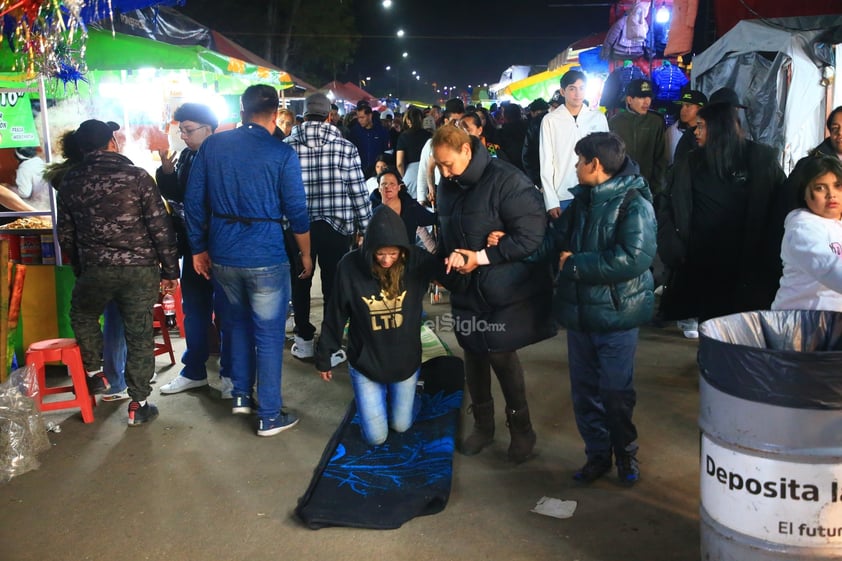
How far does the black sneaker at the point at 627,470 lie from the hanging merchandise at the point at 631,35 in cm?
775

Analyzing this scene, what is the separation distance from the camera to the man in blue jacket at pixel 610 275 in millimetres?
→ 3551

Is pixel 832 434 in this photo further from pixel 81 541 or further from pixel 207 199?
pixel 207 199

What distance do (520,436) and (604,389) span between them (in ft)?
2.25

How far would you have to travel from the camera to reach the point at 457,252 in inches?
155

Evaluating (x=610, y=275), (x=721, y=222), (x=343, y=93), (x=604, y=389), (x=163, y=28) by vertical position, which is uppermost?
(x=343, y=93)

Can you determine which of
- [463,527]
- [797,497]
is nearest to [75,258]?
[463,527]

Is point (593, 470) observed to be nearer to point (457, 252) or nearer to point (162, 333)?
point (457, 252)

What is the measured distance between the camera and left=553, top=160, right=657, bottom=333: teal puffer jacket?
3.53 m

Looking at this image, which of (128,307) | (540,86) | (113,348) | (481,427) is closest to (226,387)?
(113,348)

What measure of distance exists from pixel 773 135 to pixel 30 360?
20.9 ft

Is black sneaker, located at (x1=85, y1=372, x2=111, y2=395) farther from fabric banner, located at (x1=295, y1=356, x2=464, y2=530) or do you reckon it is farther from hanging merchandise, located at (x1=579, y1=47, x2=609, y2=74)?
hanging merchandise, located at (x1=579, y1=47, x2=609, y2=74)

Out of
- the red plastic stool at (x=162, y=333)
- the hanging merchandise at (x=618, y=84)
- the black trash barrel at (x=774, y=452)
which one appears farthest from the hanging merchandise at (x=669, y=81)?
the black trash barrel at (x=774, y=452)

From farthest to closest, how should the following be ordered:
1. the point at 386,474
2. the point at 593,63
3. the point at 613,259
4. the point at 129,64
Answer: the point at 593,63
the point at 129,64
the point at 386,474
the point at 613,259

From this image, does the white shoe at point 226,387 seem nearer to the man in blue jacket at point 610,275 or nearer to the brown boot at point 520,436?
the brown boot at point 520,436
